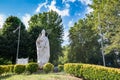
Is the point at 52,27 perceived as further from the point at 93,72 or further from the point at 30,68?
the point at 93,72

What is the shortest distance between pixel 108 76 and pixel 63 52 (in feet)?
111

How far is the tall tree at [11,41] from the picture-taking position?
3394 centimetres

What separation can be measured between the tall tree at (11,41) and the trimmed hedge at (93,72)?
61.4ft

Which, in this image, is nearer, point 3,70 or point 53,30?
point 3,70

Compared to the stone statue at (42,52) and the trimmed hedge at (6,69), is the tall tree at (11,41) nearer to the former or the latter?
the trimmed hedge at (6,69)

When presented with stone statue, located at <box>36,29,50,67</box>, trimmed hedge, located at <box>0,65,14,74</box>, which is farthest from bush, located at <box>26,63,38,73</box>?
trimmed hedge, located at <box>0,65,14,74</box>

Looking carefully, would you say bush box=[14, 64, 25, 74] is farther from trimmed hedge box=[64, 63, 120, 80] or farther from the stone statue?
trimmed hedge box=[64, 63, 120, 80]

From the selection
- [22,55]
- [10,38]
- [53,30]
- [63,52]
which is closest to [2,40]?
[10,38]

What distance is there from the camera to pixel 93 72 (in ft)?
44.0

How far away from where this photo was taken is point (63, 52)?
45562 millimetres

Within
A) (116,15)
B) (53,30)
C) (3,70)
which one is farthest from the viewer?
(53,30)

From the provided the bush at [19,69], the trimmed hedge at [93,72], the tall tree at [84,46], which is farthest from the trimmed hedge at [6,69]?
the tall tree at [84,46]

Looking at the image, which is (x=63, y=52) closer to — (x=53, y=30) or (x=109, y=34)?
(x=53, y=30)

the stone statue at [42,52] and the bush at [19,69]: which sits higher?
the stone statue at [42,52]
